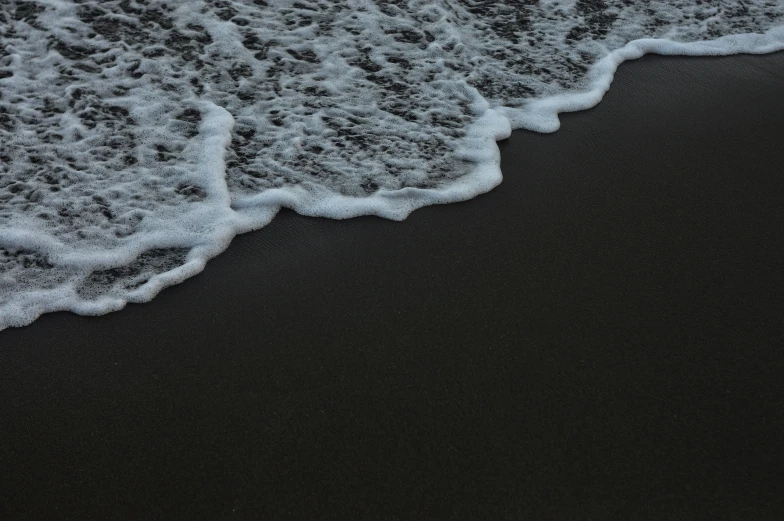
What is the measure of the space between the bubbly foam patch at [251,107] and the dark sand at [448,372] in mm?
173

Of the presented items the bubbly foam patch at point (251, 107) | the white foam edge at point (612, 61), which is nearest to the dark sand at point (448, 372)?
the bubbly foam patch at point (251, 107)

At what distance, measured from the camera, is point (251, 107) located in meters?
3.30

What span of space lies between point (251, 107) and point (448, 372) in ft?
5.88

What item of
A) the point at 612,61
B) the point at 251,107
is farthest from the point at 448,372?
the point at 612,61

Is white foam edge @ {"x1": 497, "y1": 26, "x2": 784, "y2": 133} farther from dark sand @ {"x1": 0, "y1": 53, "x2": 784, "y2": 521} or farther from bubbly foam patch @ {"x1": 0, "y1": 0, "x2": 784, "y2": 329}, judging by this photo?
dark sand @ {"x1": 0, "y1": 53, "x2": 784, "y2": 521}

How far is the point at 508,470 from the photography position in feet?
6.17

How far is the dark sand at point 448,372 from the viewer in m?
1.84

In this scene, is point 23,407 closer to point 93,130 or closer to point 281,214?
point 281,214

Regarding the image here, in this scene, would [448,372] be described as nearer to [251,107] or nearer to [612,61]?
[251,107]

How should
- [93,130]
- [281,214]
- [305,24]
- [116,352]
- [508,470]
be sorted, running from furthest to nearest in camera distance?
[305,24] → [93,130] → [281,214] → [116,352] → [508,470]

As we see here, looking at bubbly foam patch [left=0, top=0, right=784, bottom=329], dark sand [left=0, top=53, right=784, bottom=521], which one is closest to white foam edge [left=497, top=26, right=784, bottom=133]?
bubbly foam patch [left=0, top=0, right=784, bottom=329]

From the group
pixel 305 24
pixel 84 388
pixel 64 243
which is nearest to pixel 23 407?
pixel 84 388

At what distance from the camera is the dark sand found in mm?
1836

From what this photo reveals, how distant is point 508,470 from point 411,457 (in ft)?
0.87
